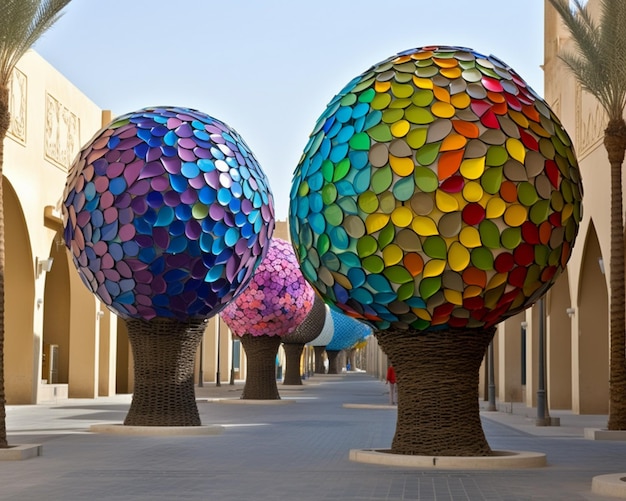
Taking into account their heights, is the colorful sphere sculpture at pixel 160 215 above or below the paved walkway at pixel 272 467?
above

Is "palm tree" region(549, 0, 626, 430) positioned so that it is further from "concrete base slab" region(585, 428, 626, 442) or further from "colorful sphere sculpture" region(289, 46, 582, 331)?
"colorful sphere sculpture" region(289, 46, 582, 331)

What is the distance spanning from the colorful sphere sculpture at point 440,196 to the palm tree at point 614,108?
5251 mm

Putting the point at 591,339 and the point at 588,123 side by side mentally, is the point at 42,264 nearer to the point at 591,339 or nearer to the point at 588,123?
the point at 591,339

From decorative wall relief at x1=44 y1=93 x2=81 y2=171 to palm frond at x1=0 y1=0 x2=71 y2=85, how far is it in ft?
48.0

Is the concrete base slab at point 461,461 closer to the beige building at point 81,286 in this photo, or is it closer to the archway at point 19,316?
the beige building at point 81,286

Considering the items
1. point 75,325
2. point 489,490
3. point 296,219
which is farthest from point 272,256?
point 489,490

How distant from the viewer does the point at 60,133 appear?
99.6ft

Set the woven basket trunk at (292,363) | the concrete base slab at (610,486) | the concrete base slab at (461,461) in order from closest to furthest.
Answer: the concrete base slab at (610,486) < the concrete base slab at (461,461) < the woven basket trunk at (292,363)

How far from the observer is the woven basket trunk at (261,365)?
93.0 ft

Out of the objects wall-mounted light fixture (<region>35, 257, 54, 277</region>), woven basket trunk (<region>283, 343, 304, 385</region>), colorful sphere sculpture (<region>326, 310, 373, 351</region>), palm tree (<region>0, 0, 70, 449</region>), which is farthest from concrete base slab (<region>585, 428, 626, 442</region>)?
colorful sphere sculpture (<region>326, 310, 373, 351</region>)

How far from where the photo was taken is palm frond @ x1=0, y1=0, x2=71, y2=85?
46.9ft

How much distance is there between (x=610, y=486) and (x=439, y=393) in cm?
301

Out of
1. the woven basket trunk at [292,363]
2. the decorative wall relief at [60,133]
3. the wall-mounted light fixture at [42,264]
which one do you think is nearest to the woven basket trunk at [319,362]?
the woven basket trunk at [292,363]

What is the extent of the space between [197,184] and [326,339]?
48.8m
